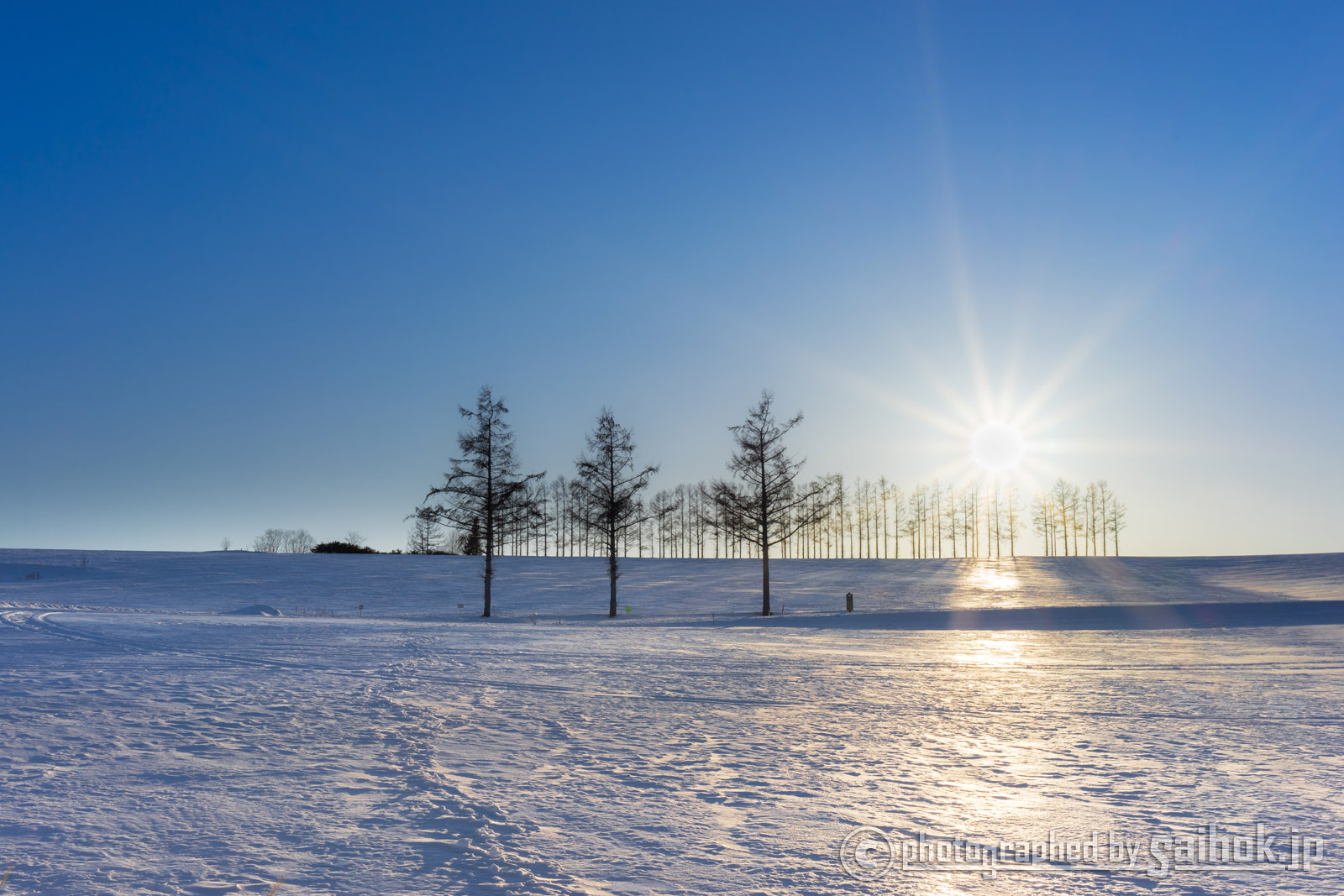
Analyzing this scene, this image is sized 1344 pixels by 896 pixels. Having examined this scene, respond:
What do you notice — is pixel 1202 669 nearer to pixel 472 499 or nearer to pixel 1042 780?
pixel 1042 780

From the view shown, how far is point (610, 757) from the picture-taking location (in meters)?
5.71

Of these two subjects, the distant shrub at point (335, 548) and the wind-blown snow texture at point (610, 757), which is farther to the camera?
the distant shrub at point (335, 548)

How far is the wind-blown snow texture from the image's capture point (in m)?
3.59

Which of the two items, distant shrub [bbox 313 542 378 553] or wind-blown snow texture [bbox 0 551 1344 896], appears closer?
wind-blown snow texture [bbox 0 551 1344 896]

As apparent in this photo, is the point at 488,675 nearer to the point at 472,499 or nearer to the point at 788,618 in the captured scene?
the point at 788,618

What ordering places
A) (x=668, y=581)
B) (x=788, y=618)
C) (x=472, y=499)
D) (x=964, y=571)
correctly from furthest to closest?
(x=964, y=571)
(x=668, y=581)
(x=472, y=499)
(x=788, y=618)

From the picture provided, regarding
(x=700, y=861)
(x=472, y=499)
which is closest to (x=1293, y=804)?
(x=700, y=861)

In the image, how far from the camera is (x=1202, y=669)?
11586mm

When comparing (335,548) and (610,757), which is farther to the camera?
(335,548)

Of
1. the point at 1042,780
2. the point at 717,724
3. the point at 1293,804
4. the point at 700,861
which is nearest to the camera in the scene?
the point at 700,861

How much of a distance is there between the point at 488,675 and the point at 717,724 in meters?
3.83

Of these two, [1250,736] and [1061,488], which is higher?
[1061,488]

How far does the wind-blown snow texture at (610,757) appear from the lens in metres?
3.59

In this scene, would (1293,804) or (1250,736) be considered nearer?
(1293,804)
